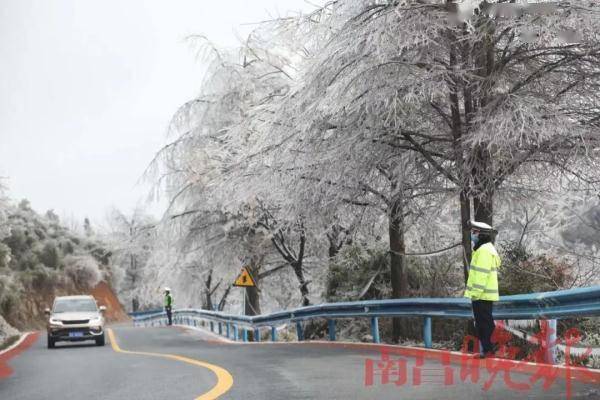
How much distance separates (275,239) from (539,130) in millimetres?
14839

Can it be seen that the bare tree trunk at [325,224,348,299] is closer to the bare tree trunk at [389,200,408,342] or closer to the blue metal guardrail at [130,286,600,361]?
the blue metal guardrail at [130,286,600,361]

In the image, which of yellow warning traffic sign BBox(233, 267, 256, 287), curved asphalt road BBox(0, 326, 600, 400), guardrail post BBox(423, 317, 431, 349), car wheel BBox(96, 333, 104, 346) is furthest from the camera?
yellow warning traffic sign BBox(233, 267, 256, 287)

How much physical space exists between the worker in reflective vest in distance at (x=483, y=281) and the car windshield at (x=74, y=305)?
583 inches

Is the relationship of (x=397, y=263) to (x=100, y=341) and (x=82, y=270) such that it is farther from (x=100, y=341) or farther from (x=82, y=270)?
(x=82, y=270)

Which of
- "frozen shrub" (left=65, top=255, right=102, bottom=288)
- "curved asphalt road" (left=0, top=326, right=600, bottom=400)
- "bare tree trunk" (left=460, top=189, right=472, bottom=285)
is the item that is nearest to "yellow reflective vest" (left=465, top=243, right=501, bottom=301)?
"curved asphalt road" (left=0, top=326, right=600, bottom=400)

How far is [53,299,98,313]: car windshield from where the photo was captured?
2169cm

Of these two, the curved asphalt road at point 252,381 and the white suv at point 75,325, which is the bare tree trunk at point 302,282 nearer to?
the white suv at point 75,325

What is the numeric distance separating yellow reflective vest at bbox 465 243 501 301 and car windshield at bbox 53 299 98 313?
14.9m

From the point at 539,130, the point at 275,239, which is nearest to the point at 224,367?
the point at 539,130

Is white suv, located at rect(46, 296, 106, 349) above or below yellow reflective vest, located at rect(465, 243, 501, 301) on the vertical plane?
below

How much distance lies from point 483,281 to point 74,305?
50.9 feet

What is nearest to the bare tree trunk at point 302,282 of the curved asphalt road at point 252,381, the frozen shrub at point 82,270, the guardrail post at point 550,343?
the curved asphalt road at point 252,381

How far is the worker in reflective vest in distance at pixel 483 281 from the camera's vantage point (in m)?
9.23

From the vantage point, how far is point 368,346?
13.5 metres
